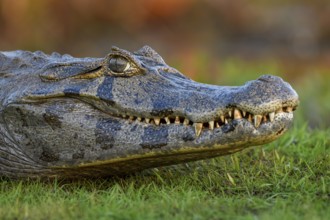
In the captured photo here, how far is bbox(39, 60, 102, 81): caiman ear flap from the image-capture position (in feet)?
16.9

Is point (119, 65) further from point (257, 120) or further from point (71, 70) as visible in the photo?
point (257, 120)

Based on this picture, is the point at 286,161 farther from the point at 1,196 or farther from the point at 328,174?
the point at 1,196

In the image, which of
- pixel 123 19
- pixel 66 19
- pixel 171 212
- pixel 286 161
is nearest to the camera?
pixel 171 212

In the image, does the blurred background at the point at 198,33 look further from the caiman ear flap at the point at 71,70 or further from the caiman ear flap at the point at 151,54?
the caiman ear flap at the point at 71,70

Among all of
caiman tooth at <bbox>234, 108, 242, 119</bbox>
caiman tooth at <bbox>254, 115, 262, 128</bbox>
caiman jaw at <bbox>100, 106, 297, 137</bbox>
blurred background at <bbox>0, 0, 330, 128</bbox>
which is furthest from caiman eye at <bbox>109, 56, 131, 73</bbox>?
blurred background at <bbox>0, 0, 330, 128</bbox>

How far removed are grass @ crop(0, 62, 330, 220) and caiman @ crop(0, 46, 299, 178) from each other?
0.58ft

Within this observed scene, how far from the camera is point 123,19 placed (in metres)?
17.9

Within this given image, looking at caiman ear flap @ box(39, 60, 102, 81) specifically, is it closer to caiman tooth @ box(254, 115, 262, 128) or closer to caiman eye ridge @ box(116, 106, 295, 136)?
caiman eye ridge @ box(116, 106, 295, 136)

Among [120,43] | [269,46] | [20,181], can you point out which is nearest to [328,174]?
[20,181]

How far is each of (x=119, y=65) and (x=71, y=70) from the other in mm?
371

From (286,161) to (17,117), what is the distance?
2.18 metres

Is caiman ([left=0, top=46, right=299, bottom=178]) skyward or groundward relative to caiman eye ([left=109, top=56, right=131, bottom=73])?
groundward

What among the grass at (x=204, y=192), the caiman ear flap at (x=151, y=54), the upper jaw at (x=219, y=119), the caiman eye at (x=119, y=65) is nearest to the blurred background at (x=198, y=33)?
the grass at (x=204, y=192)

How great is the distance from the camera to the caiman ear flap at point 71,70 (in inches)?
202
